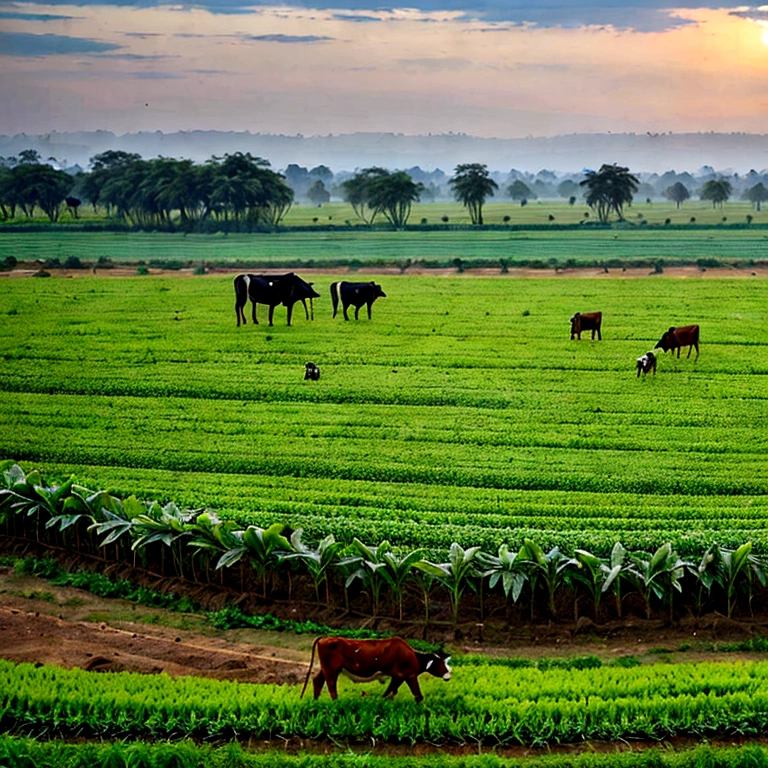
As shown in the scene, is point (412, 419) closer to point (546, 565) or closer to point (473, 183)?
point (546, 565)

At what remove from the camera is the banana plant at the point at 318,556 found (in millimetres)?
13273

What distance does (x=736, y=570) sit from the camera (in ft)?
42.8

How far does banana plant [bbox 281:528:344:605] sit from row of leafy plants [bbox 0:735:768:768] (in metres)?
3.48

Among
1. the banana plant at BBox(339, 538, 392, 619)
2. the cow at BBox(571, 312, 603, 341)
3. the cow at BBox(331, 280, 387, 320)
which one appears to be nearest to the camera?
the banana plant at BBox(339, 538, 392, 619)

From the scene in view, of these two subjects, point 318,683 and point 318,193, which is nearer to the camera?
point 318,683

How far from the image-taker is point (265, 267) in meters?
56.0

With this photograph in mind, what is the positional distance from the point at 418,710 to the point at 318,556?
331 cm

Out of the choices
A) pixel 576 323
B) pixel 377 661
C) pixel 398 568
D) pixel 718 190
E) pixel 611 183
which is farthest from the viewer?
pixel 718 190

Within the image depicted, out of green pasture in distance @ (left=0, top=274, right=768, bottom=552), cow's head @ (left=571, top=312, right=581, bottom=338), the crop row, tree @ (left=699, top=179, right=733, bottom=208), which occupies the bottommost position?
the crop row

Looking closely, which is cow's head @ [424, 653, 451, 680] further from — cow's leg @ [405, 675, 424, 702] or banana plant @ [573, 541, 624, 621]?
banana plant @ [573, 541, 624, 621]

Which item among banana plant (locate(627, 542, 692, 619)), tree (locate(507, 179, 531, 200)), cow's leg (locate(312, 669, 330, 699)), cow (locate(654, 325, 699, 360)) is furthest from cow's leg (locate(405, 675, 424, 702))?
tree (locate(507, 179, 531, 200))

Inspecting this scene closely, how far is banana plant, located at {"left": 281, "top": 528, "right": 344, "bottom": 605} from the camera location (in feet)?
43.5

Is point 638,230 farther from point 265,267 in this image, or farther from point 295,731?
point 295,731

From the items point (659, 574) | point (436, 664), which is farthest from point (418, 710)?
point (659, 574)
